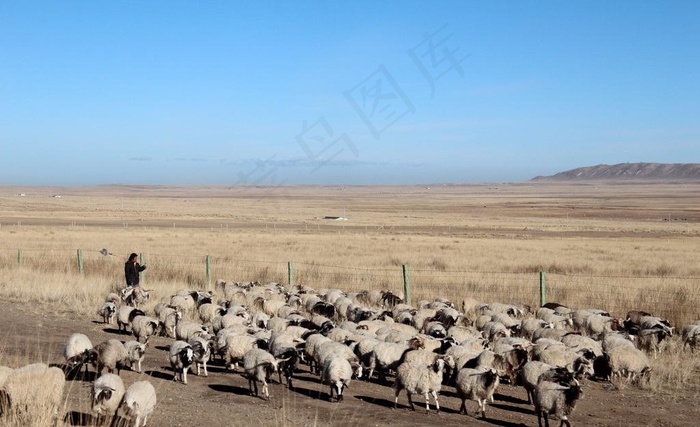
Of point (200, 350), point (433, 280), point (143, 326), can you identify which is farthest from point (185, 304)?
point (433, 280)

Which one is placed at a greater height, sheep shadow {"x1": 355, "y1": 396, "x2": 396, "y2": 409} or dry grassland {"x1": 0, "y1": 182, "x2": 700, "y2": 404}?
sheep shadow {"x1": 355, "y1": 396, "x2": 396, "y2": 409}

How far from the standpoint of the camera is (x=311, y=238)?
51.9 meters

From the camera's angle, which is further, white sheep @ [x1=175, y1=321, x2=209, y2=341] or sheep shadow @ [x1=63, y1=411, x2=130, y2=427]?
white sheep @ [x1=175, y1=321, x2=209, y2=341]

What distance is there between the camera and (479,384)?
10.1m

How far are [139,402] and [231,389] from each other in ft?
10.2

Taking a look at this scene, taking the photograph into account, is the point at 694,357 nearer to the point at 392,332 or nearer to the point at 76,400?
the point at 392,332

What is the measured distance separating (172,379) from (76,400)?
2.18m

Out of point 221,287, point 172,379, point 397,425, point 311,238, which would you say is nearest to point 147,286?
point 221,287

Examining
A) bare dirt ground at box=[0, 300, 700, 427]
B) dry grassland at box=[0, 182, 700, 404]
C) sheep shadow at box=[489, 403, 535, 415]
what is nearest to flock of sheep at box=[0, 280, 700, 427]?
bare dirt ground at box=[0, 300, 700, 427]

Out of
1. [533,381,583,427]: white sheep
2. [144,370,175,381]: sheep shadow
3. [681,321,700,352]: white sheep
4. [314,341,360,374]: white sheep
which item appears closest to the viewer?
[533,381,583,427]: white sheep

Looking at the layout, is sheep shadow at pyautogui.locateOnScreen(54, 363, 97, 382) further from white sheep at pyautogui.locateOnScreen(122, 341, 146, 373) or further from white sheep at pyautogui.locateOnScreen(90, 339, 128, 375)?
white sheep at pyautogui.locateOnScreen(122, 341, 146, 373)

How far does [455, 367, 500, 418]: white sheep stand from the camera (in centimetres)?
1003

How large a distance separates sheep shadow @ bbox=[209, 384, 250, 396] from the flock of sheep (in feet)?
0.65

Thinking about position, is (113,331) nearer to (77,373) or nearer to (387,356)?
(77,373)
